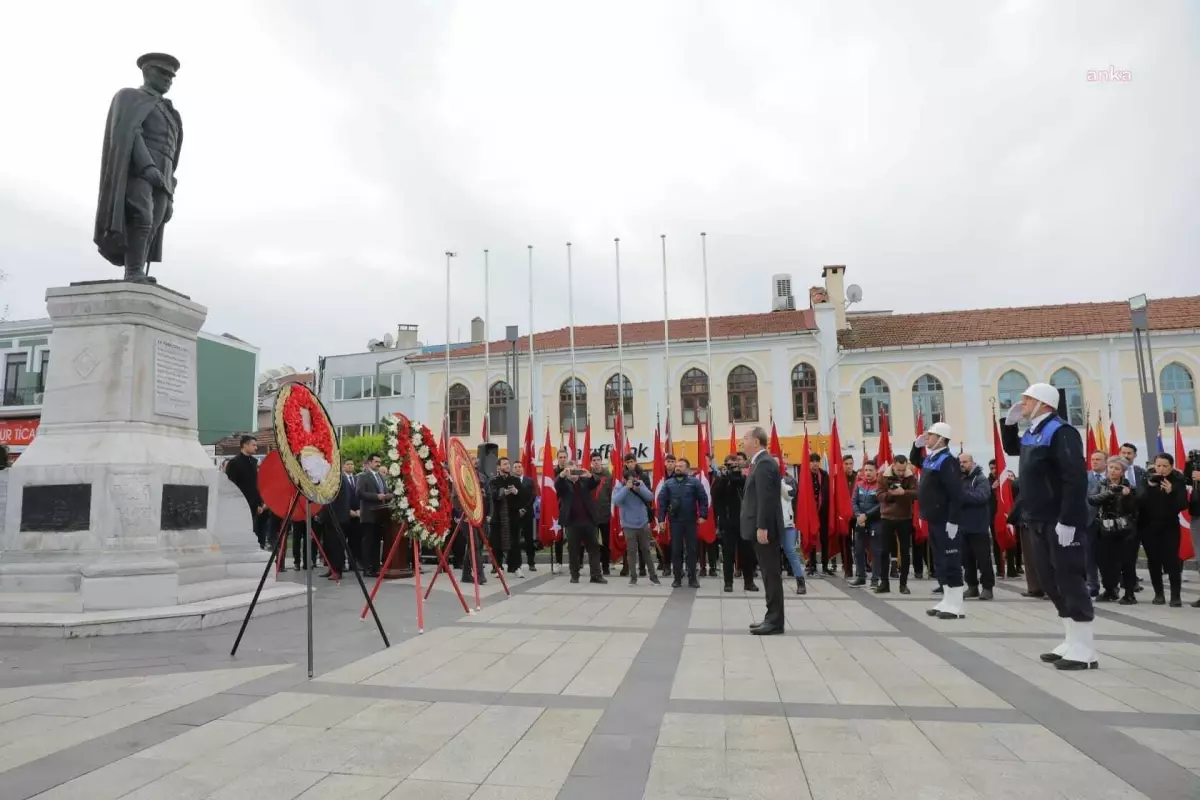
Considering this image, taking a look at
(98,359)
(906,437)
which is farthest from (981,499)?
(906,437)

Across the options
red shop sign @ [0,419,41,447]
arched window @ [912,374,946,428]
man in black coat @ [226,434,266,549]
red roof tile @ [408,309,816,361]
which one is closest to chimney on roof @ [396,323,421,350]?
red roof tile @ [408,309,816,361]

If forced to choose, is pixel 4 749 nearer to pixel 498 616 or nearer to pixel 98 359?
pixel 498 616

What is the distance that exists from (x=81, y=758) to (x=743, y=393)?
106 feet

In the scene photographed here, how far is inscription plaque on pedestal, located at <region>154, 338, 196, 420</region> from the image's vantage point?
8.43 metres

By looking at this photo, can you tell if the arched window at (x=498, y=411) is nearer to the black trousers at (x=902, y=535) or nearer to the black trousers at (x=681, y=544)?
the black trousers at (x=681, y=544)

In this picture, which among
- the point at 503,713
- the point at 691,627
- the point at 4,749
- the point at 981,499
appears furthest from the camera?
the point at 981,499

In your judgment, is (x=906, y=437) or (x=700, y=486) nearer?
(x=700, y=486)

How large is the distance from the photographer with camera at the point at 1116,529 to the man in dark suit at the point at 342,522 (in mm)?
10712

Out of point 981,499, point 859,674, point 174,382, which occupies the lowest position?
point 859,674

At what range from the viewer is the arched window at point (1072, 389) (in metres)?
31.5

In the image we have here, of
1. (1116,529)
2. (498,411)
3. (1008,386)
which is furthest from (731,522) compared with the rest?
(498,411)

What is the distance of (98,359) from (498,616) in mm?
5204

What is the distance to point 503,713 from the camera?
14.6ft

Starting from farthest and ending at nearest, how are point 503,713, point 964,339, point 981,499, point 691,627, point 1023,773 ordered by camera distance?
point 964,339 < point 981,499 < point 691,627 < point 503,713 < point 1023,773
